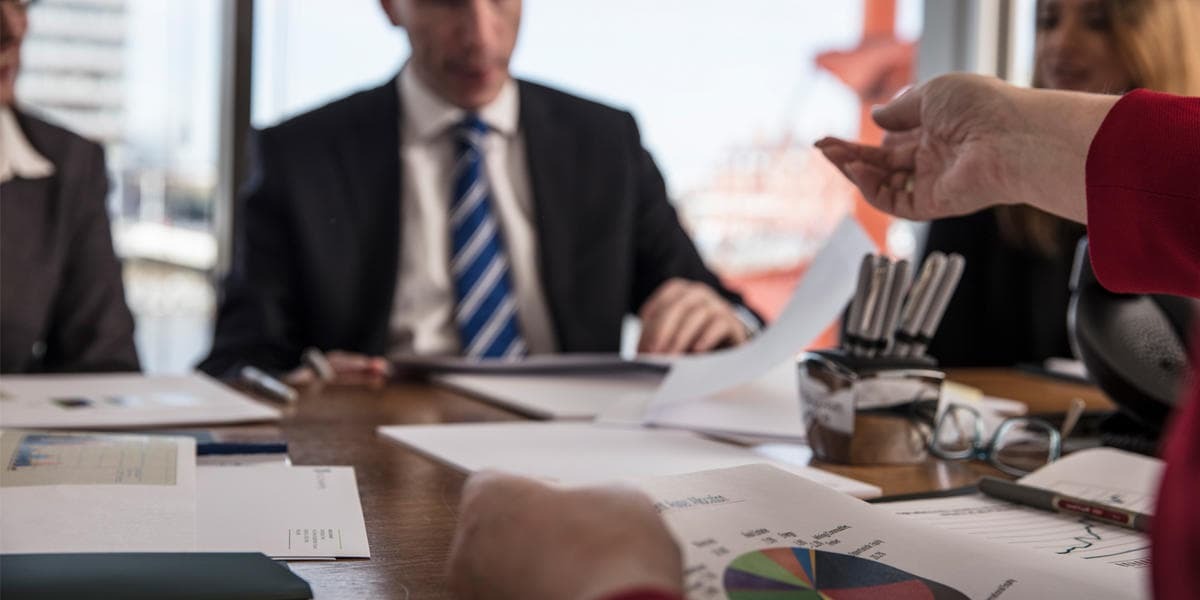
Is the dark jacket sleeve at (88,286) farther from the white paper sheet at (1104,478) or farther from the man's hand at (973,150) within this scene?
the white paper sheet at (1104,478)

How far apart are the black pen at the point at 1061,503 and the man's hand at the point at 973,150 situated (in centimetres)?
22

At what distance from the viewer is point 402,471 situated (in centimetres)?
89

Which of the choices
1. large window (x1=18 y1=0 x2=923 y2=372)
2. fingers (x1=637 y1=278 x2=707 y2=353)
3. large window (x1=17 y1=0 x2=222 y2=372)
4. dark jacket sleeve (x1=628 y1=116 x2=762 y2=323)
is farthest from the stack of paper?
large window (x1=17 y1=0 x2=222 y2=372)

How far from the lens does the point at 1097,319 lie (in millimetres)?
1138

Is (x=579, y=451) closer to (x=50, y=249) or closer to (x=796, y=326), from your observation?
(x=796, y=326)

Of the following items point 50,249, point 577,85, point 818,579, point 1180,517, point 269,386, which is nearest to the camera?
point 1180,517

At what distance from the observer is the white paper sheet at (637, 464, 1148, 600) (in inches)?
21.2

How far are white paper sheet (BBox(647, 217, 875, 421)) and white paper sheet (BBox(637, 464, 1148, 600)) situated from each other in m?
0.43

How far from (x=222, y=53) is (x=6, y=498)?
2.85 m

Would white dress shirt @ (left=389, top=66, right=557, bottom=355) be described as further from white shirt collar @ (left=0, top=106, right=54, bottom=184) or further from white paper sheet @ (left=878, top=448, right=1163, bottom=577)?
white paper sheet @ (left=878, top=448, right=1163, bottom=577)

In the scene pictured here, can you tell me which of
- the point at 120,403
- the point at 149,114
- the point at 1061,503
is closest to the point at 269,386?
the point at 120,403

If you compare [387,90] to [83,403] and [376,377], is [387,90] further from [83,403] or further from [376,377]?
[83,403]

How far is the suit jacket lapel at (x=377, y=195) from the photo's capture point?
190 centimetres

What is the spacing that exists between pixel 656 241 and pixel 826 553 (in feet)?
5.27
